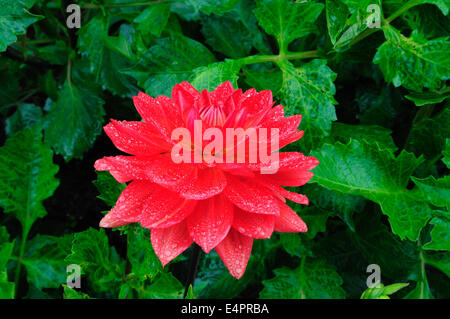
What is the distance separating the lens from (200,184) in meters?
0.52

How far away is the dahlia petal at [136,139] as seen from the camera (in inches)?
21.1

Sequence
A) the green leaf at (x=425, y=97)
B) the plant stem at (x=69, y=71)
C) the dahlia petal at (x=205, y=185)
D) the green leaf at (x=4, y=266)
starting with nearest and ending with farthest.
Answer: the dahlia petal at (x=205, y=185)
the green leaf at (x=4, y=266)
the green leaf at (x=425, y=97)
the plant stem at (x=69, y=71)

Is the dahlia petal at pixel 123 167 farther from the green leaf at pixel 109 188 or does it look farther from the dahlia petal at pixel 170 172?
the green leaf at pixel 109 188

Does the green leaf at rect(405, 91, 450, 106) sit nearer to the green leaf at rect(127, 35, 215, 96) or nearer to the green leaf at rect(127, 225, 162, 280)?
the green leaf at rect(127, 35, 215, 96)

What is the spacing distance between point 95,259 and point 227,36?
539mm

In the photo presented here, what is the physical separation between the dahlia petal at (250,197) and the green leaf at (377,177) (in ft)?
0.72

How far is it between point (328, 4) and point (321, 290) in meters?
0.53

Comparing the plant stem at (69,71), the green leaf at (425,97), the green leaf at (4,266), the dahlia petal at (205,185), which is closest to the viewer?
the dahlia petal at (205,185)

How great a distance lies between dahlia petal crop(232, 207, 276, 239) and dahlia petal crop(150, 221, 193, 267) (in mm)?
58

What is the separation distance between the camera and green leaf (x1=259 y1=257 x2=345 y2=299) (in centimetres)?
90

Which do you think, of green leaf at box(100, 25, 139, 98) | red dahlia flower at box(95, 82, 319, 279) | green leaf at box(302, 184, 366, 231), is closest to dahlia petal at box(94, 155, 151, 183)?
red dahlia flower at box(95, 82, 319, 279)

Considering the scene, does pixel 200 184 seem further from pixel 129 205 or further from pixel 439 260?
pixel 439 260

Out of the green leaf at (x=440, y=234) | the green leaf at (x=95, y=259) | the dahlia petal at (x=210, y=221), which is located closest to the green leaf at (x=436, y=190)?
the green leaf at (x=440, y=234)
